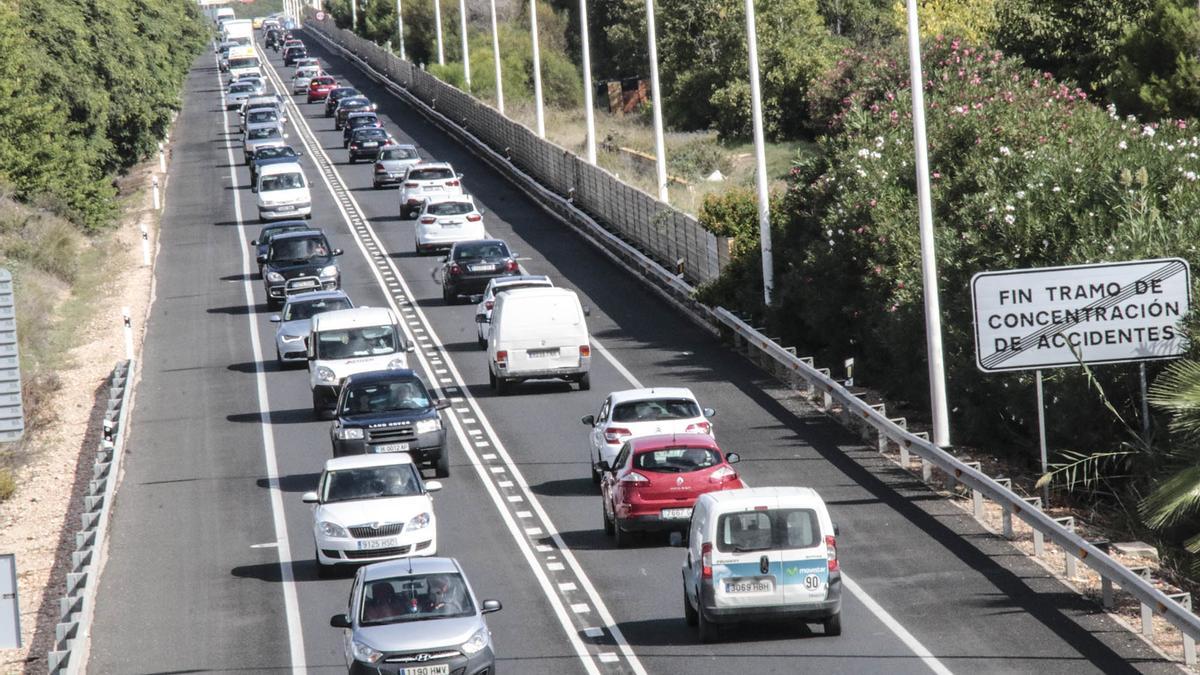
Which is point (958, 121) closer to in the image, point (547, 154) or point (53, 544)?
point (53, 544)

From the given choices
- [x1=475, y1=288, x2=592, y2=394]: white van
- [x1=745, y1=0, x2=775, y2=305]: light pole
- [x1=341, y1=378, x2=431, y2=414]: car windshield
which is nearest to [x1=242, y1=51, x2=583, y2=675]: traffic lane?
[x1=341, y1=378, x2=431, y2=414]: car windshield

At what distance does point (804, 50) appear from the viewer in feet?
278

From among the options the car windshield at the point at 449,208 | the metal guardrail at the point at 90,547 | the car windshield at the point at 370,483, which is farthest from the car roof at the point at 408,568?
the car windshield at the point at 449,208

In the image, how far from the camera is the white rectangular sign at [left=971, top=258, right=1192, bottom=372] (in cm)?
2383

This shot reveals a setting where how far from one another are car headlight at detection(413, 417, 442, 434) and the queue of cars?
22 mm

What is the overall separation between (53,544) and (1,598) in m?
16.4

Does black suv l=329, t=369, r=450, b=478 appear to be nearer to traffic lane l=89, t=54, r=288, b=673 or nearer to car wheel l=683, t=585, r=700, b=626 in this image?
traffic lane l=89, t=54, r=288, b=673

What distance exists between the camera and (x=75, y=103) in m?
67.8

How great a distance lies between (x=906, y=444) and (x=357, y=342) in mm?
12067

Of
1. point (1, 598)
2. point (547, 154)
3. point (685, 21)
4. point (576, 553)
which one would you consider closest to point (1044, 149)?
point (576, 553)

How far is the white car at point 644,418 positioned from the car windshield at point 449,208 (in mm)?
26514

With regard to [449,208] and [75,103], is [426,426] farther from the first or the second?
[75,103]

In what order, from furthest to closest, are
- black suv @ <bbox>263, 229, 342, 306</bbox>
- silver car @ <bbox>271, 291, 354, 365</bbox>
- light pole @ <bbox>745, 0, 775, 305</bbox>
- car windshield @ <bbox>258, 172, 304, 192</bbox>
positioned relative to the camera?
car windshield @ <bbox>258, 172, 304, 192</bbox>, black suv @ <bbox>263, 229, 342, 306</bbox>, silver car @ <bbox>271, 291, 354, 365</bbox>, light pole @ <bbox>745, 0, 775, 305</bbox>

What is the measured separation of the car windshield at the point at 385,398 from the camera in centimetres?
2969
